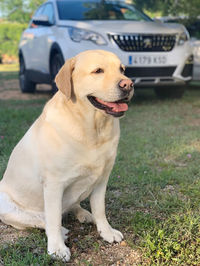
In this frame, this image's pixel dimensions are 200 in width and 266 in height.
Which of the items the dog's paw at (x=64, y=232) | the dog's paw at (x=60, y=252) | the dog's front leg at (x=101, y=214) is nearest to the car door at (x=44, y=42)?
the dog's front leg at (x=101, y=214)

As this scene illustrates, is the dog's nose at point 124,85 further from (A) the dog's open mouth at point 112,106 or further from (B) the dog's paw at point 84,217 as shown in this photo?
(B) the dog's paw at point 84,217

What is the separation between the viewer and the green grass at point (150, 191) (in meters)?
2.35

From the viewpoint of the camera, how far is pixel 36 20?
24.3 ft

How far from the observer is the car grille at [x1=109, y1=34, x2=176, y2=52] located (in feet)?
21.2

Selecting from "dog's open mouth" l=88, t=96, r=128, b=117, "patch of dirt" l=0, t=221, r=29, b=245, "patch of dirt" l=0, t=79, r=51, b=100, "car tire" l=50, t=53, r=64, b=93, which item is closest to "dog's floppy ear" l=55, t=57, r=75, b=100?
"dog's open mouth" l=88, t=96, r=128, b=117

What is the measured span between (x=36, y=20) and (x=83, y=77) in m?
5.48

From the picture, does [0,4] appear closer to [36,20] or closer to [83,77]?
[36,20]

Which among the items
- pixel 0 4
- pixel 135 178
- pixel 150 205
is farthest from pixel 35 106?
pixel 0 4

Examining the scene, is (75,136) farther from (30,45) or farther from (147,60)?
(30,45)

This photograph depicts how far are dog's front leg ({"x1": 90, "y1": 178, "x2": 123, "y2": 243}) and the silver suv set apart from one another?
4.09 m

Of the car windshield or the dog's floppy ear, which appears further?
the car windshield

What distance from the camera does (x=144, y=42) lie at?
6.62 m

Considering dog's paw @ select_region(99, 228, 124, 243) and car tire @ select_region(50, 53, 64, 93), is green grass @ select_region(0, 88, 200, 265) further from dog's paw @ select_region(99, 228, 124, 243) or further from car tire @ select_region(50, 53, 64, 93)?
car tire @ select_region(50, 53, 64, 93)

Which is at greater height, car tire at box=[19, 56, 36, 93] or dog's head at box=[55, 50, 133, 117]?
dog's head at box=[55, 50, 133, 117]
